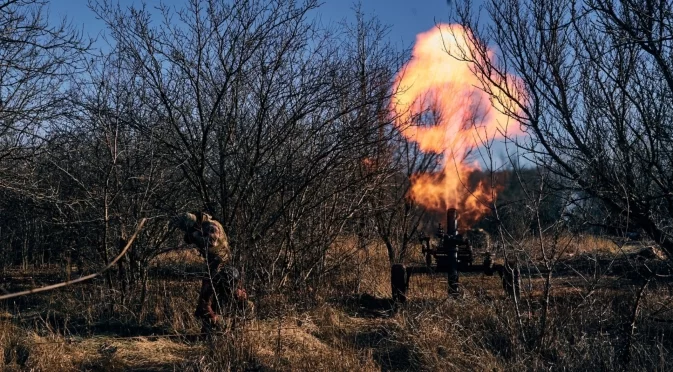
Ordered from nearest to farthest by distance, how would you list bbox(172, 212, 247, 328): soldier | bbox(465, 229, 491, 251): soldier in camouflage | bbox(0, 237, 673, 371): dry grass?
bbox(0, 237, 673, 371): dry grass
bbox(172, 212, 247, 328): soldier
bbox(465, 229, 491, 251): soldier in camouflage

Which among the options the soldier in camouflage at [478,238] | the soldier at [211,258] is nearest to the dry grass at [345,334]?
the soldier at [211,258]

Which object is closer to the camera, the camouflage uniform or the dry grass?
the dry grass

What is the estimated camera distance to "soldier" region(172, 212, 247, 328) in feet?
21.8

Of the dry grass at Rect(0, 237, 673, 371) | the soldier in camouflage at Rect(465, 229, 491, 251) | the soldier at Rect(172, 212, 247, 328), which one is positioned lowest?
the dry grass at Rect(0, 237, 673, 371)

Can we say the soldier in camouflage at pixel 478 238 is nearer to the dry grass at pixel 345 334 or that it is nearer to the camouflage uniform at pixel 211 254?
the dry grass at pixel 345 334

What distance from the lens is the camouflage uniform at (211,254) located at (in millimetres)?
6660

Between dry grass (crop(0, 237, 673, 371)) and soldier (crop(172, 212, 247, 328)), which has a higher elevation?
soldier (crop(172, 212, 247, 328))

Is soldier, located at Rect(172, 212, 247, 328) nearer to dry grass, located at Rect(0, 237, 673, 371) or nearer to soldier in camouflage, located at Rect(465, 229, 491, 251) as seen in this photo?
dry grass, located at Rect(0, 237, 673, 371)

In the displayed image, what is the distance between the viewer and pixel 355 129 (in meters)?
8.21

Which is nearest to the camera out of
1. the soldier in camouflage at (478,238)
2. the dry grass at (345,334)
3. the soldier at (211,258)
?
the dry grass at (345,334)

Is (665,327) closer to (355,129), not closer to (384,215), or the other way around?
(355,129)

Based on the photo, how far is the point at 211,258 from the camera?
22.3 ft

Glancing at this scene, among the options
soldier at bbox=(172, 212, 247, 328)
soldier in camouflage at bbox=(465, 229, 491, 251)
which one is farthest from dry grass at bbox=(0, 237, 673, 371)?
soldier in camouflage at bbox=(465, 229, 491, 251)

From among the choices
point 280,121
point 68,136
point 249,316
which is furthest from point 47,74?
point 249,316
